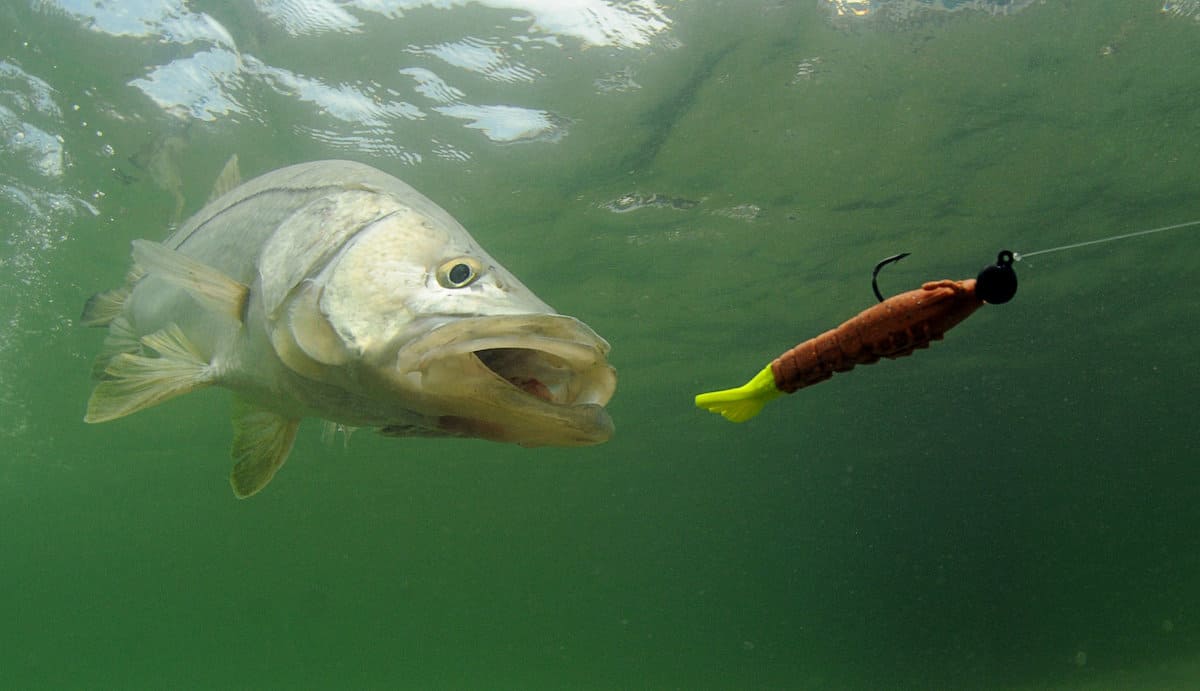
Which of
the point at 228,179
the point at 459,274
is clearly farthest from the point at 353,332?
the point at 228,179

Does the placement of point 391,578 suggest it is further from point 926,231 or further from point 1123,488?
point 926,231

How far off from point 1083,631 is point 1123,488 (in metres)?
25.8

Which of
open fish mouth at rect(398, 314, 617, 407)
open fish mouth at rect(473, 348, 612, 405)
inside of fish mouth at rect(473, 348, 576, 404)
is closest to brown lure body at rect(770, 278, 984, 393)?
open fish mouth at rect(398, 314, 617, 407)

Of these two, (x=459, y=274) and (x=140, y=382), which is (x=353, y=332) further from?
(x=140, y=382)

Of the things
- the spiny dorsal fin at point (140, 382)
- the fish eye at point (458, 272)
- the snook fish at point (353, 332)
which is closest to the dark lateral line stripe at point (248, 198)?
the snook fish at point (353, 332)

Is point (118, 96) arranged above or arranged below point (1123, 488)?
below

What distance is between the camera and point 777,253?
682 inches

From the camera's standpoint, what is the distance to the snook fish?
2.39 metres

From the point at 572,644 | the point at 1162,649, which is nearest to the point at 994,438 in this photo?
the point at 1162,649

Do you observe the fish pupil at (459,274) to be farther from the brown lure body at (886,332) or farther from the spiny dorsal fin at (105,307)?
the spiny dorsal fin at (105,307)

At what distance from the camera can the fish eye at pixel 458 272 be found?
105 inches

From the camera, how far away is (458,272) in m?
2.71

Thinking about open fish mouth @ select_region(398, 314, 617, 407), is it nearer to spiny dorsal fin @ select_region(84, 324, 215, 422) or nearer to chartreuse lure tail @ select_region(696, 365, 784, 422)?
chartreuse lure tail @ select_region(696, 365, 784, 422)

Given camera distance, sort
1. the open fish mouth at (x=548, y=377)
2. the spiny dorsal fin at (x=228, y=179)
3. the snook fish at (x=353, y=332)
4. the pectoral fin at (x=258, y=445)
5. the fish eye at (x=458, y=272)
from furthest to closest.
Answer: the spiny dorsal fin at (x=228, y=179)
the pectoral fin at (x=258, y=445)
the fish eye at (x=458, y=272)
the open fish mouth at (x=548, y=377)
the snook fish at (x=353, y=332)
